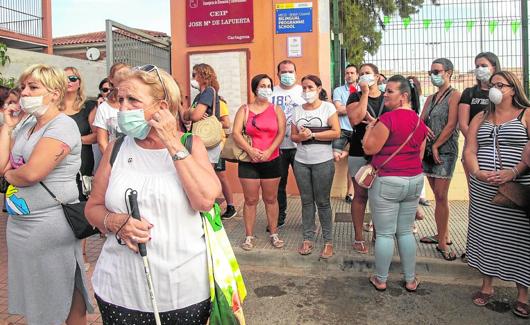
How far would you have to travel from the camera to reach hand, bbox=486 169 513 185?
3.62 metres

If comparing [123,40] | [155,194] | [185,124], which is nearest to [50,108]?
[155,194]

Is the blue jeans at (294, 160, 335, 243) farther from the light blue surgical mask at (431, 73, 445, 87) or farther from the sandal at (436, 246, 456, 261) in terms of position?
the light blue surgical mask at (431, 73, 445, 87)

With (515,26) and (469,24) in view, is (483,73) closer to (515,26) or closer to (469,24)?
(515,26)

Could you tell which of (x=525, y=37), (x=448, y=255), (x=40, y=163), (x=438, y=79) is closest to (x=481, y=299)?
(x=448, y=255)

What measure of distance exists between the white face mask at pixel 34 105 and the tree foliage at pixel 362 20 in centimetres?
1065

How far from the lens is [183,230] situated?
206 centimetres

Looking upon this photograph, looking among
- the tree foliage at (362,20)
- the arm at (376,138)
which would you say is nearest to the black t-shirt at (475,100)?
the arm at (376,138)

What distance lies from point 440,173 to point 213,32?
4584mm

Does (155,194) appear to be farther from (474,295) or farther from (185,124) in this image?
(185,124)

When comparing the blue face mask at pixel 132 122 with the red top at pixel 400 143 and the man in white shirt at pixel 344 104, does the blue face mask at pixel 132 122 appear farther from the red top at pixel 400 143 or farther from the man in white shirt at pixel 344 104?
the man in white shirt at pixel 344 104

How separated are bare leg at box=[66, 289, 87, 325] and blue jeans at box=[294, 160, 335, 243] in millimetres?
2590

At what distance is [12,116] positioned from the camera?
3.38 m

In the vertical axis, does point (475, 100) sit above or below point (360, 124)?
above

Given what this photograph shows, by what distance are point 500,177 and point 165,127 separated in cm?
286
